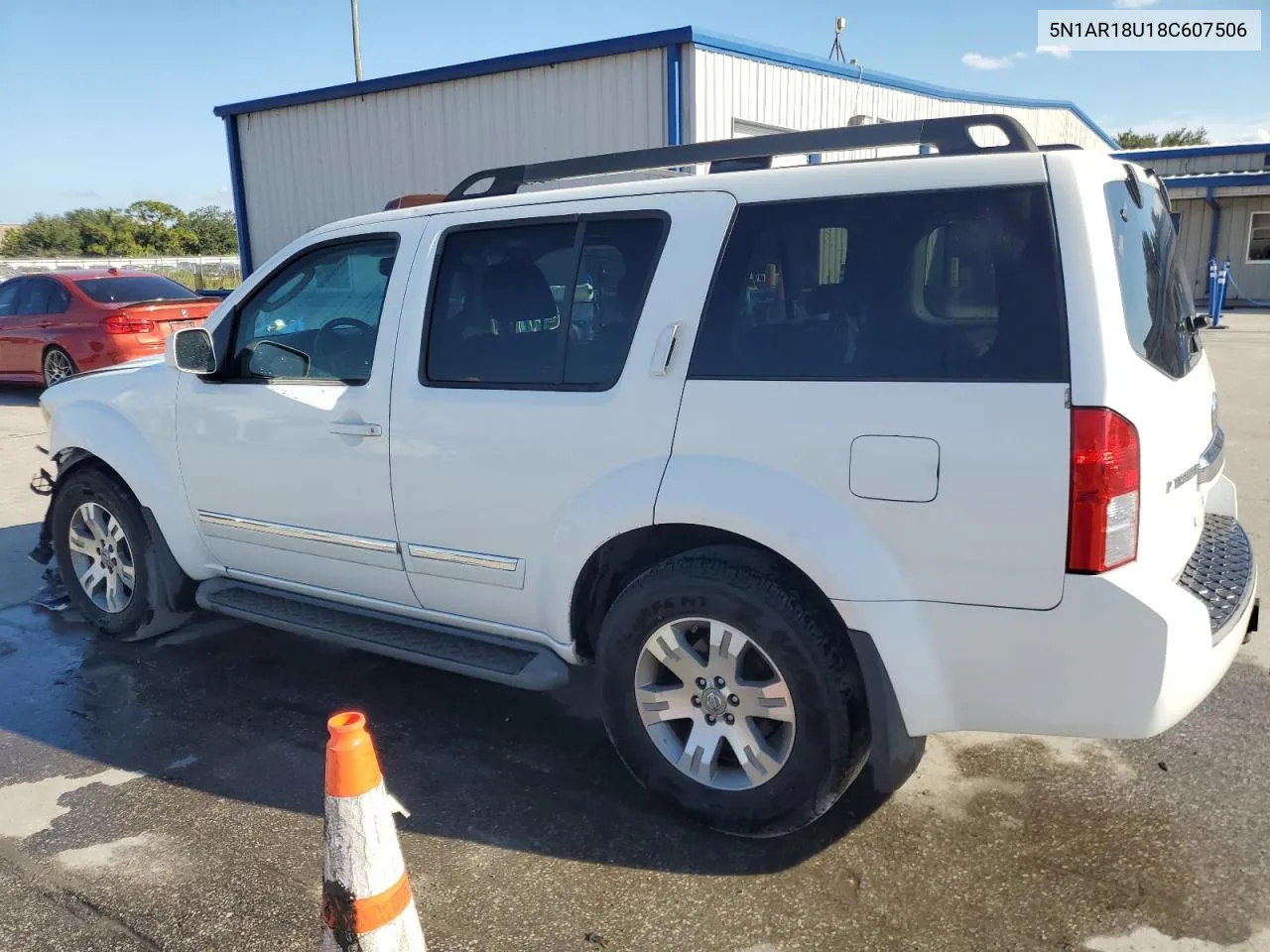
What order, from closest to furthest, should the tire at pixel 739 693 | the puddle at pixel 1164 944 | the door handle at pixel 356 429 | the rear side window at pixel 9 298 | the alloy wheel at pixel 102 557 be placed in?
the puddle at pixel 1164 944
the tire at pixel 739 693
the door handle at pixel 356 429
the alloy wheel at pixel 102 557
the rear side window at pixel 9 298

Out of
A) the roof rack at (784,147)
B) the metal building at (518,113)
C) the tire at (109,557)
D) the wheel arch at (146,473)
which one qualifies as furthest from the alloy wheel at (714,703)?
the metal building at (518,113)

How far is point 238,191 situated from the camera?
1689 cm

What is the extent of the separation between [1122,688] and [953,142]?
1.62 metres

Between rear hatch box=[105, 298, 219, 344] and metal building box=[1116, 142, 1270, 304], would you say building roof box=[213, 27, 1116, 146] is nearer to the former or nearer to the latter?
rear hatch box=[105, 298, 219, 344]

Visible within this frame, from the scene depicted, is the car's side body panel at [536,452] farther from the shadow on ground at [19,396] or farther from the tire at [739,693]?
the shadow on ground at [19,396]

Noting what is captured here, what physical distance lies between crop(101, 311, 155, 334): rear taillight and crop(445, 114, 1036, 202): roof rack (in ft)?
29.8

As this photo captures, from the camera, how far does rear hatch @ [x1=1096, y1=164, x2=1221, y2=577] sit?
2434mm

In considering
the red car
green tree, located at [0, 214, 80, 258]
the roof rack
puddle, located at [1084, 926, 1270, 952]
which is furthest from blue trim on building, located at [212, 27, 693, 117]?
green tree, located at [0, 214, 80, 258]

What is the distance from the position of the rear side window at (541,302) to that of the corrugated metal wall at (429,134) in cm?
854

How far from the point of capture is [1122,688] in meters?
2.46

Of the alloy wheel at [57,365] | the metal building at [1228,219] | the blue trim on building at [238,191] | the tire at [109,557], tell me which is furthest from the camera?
the metal building at [1228,219]

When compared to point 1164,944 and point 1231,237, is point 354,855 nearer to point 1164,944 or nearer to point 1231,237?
point 1164,944

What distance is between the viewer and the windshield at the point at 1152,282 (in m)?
2.59

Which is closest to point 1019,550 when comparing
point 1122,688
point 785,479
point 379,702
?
point 1122,688
